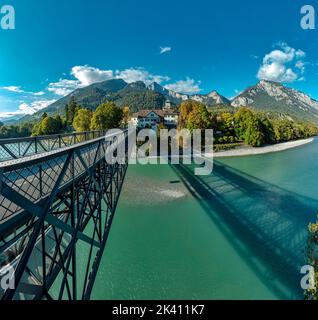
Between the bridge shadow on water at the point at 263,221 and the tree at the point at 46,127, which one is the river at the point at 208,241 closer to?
the bridge shadow on water at the point at 263,221

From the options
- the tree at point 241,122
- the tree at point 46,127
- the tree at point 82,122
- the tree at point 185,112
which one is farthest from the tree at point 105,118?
the tree at point 241,122

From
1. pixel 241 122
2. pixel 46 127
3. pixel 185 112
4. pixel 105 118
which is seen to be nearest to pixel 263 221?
pixel 46 127

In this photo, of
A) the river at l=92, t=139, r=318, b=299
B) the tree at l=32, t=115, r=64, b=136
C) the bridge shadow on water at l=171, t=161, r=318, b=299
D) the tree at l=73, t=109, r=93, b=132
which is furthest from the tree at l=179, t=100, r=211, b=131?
the tree at l=32, t=115, r=64, b=136

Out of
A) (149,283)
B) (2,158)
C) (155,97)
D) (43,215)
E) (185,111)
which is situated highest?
(155,97)

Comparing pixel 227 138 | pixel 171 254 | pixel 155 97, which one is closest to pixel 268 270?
pixel 171 254

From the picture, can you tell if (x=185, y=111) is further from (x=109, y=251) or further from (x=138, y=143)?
(x=109, y=251)

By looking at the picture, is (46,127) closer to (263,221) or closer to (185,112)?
(185,112)
